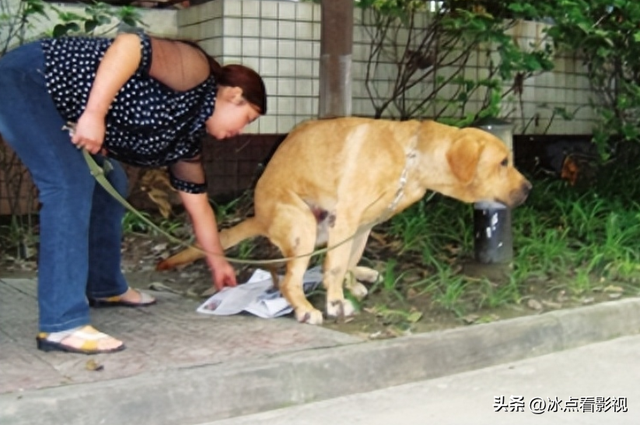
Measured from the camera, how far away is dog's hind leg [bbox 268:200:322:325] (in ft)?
13.8

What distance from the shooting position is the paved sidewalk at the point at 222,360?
3.12 m

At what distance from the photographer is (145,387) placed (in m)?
3.17

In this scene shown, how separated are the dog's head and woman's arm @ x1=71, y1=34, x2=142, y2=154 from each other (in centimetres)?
164

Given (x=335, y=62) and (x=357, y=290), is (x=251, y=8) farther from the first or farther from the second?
(x=357, y=290)

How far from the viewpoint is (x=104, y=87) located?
3.35 meters

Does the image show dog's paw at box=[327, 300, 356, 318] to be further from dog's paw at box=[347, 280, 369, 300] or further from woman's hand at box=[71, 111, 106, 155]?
woman's hand at box=[71, 111, 106, 155]

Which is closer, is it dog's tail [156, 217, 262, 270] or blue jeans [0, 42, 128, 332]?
blue jeans [0, 42, 128, 332]

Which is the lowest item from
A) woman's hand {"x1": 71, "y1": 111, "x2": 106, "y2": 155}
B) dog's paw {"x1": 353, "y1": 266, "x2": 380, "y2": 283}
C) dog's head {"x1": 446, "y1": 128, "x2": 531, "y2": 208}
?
dog's paw {"x1": 353, "y1": 266, "x2": 380, "y2": 283}

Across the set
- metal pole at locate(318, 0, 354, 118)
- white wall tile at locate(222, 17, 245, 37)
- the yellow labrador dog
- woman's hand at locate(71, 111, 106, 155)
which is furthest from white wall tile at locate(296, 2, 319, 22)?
woman's hand at locate(71, 111, 106, 155)

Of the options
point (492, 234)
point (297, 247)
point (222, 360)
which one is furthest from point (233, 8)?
point (222, 360)

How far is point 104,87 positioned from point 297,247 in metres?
1.33

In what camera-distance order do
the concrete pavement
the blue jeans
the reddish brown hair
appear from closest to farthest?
the concrete pavement → the blue jeans → the reddish brown hair

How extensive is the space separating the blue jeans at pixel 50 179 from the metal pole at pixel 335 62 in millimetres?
2246

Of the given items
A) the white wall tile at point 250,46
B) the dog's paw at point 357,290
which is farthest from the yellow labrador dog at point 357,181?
the white wall tile at point 250,46
